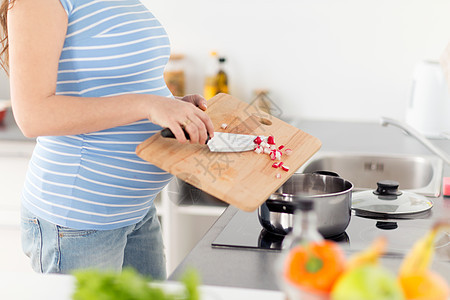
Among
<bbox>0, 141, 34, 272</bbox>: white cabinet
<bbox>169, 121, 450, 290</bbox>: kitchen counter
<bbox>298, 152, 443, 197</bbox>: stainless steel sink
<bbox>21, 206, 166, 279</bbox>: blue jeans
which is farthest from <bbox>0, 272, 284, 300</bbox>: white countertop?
<bbox>0, 141, 34, 272</bbox>: white cabinet

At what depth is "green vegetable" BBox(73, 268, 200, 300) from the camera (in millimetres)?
584

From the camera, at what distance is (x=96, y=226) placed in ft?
4.00

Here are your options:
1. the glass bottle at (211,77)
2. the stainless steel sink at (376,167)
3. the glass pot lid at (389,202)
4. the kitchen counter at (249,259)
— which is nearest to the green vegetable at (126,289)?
the kitchen counter at (249,259)

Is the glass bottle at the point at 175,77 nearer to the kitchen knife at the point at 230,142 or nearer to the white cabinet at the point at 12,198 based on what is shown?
the white cabinet at the point at 12,198

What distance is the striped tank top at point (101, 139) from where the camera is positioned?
116 centimetres

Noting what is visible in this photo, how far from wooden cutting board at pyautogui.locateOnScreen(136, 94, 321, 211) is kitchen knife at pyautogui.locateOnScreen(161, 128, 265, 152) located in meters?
0.01

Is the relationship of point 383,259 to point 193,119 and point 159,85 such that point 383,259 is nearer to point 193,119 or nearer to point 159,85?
point 193,119

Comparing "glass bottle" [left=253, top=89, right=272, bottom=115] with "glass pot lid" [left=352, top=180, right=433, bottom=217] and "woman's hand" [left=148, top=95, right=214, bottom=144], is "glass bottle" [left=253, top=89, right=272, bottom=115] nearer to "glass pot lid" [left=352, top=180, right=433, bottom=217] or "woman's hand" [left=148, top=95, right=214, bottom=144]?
"glass pot lid" [left=352, top=180, right=433, bottom=217]

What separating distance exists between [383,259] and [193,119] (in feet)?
1.38

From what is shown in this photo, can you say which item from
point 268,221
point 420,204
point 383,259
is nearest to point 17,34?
point 268,221

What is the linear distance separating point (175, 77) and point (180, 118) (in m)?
1.44

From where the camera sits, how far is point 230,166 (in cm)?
118

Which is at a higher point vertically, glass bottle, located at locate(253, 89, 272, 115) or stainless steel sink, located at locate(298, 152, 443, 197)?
glass bottle, located at locate(253, 89, 272, 115)

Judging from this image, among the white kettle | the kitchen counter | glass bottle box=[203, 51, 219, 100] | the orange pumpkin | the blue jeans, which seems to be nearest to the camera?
the orange pumpkin
